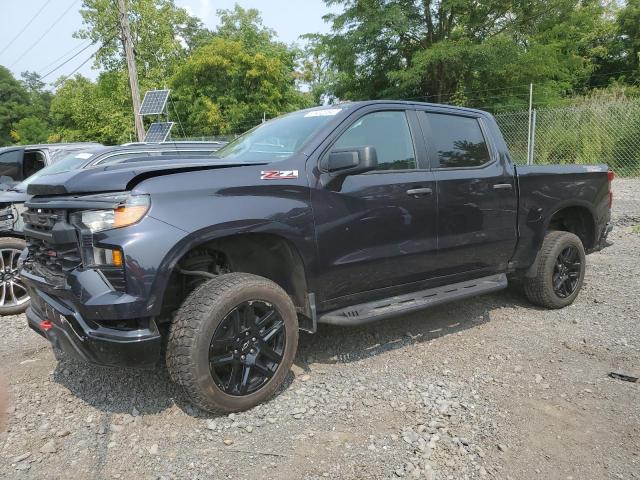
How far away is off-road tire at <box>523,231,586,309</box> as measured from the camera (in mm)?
4805

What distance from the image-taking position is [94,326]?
2.78 meters

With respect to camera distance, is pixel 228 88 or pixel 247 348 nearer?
pixel 247 348

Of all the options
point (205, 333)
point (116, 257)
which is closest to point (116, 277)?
point (116, 257)

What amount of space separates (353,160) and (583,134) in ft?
41.6

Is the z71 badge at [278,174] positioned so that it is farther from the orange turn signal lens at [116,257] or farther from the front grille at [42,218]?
the front grille at [42,218]

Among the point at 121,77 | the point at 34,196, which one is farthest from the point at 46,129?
the point at 34,196

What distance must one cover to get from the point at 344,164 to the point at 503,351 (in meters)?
2.05

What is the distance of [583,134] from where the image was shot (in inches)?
535

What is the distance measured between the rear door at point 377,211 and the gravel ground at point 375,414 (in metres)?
0.70

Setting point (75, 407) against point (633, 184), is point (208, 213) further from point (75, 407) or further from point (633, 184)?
point (633, 184)

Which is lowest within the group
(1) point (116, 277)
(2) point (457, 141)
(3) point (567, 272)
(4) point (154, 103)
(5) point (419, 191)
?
(3) point (567, 272)

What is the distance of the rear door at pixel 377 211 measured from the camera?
3369mm

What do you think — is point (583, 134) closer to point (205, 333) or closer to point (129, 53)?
point (205, 333)

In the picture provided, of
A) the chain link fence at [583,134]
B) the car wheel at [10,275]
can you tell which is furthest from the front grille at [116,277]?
the chain link fence at [583,134]
